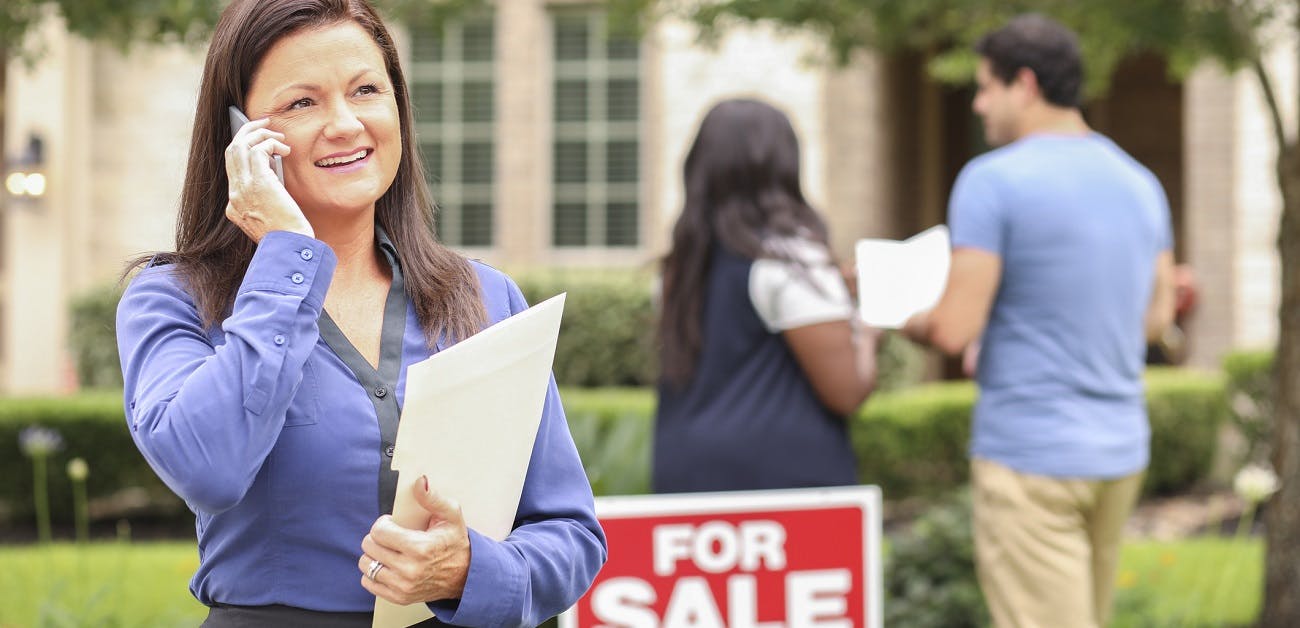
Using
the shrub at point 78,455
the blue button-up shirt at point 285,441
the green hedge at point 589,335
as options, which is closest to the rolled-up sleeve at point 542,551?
the blue button-up shirt at point 285,441

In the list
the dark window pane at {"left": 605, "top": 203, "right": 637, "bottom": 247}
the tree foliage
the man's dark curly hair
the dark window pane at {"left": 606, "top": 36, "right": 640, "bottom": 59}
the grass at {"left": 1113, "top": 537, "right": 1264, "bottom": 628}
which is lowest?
the grass at {"left": 1113, "top": 537, "right": 1264, "bottom": 628}

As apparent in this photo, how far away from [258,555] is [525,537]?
11.7 inches

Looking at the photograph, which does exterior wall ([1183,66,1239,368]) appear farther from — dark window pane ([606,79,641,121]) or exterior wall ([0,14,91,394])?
exterior wall ([0,14,91,394])

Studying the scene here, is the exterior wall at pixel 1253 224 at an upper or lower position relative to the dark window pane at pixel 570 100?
lower

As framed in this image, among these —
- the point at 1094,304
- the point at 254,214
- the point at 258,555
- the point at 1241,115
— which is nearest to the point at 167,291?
the point at 254,214

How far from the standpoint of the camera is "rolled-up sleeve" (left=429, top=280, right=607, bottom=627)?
1.62 meters

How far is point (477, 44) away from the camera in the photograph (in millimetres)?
12336

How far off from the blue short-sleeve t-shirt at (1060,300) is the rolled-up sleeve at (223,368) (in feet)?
7.17

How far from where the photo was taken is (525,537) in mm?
1724

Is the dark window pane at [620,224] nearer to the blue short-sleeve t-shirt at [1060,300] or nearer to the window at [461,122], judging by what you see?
the window at [461,122]

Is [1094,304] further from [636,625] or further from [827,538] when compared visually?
[636,625]

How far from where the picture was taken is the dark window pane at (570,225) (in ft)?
40.8

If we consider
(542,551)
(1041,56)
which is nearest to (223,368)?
(542,551)

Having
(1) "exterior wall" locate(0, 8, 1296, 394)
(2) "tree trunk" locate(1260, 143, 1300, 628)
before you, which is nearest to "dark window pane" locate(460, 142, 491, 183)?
(1) "exterior wall" locate(0, 8, 1296, 394)
